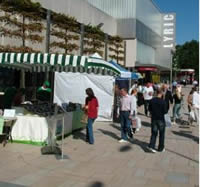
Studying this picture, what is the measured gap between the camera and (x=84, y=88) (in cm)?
1345

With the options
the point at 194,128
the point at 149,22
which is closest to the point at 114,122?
the point at 194,128

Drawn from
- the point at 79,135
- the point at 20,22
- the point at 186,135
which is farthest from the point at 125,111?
the point at 20,22

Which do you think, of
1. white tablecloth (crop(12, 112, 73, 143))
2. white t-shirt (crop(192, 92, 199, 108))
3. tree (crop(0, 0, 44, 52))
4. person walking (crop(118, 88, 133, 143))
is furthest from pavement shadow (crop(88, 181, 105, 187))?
tree (crop(0, 0, 44, 52))

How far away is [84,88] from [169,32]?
28074mm

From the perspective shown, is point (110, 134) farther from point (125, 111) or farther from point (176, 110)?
point (176, 110)

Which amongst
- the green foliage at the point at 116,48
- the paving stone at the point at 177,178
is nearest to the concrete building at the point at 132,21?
the green foliage at the point at 116,48

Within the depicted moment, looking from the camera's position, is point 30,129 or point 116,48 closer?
point 30,129

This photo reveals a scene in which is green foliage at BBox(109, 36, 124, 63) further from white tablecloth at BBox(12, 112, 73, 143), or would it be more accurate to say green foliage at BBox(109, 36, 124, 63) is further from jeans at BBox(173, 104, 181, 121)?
white tablecloth at BBox(12, 112, 73, 143)

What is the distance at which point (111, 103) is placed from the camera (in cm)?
A: 1305

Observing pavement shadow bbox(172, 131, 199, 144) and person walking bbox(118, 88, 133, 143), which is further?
pavement shadow bbox(172, 131, 199, 144)

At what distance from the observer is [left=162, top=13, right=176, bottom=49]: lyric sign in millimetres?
38594

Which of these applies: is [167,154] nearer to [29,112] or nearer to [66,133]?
[66,133]

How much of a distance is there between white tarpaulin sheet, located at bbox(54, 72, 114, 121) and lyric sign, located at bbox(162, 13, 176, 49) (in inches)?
1076

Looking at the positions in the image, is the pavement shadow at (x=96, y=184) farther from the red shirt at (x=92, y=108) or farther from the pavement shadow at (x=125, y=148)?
the red shirt at (x=92, y=108)
